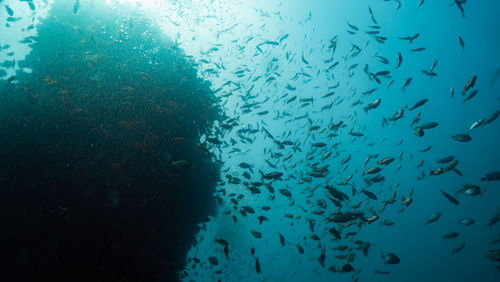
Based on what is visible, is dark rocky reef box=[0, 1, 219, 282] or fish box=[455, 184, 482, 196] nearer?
fish box=[455, 184, 482, 196]

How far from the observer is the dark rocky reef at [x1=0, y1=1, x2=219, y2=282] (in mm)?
6805

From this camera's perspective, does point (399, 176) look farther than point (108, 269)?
Yes

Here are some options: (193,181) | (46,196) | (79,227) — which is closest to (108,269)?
(79,227)

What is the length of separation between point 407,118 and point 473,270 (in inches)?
2024

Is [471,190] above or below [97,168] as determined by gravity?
below

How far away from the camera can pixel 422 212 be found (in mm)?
78562

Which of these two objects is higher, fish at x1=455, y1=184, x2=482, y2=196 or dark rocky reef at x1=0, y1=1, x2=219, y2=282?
dark rocky reef at x1=0, y1=1, x2=219, y2=282

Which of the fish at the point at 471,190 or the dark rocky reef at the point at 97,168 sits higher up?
the dark rocky reef at the point at 97,168

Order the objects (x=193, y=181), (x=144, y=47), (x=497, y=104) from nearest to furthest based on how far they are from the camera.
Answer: (x=193, y=181) < (x=144, y=47) < (x=497, y=104)

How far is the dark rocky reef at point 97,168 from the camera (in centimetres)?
680

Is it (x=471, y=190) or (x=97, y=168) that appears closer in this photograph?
(x=471, y=190)

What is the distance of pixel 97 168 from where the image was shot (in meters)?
7.46

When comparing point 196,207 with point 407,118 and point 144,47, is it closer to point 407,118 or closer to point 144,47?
point 144,47

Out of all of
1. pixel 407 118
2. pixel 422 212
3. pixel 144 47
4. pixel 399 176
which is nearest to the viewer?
pixel 144 47
